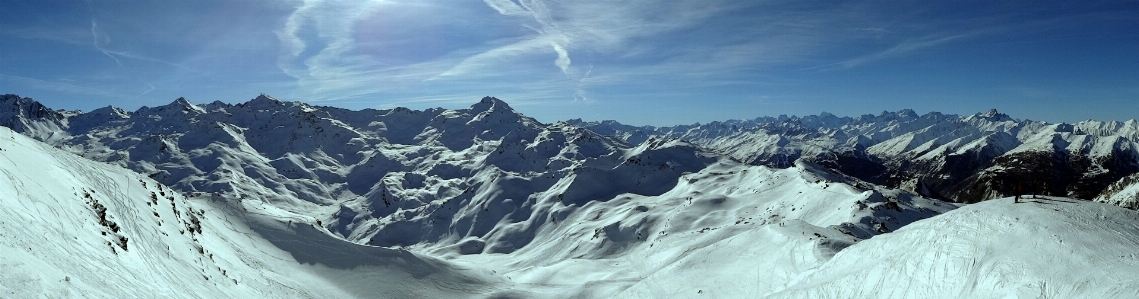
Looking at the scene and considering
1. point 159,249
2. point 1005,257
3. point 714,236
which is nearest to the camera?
point 1005,257

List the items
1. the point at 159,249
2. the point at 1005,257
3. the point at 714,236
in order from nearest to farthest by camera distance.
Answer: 1. the point at 1005,257
2. the point at 159,249
3. the point at 714,236

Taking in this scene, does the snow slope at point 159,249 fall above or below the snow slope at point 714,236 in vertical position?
above

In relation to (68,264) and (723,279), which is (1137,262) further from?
(68,264)

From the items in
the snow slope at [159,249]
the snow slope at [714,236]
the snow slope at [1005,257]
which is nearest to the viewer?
the snow slope at [159,249]

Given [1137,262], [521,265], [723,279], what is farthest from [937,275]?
[521,265]

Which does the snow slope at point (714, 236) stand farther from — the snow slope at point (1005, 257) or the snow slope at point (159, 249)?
the snow slope at point (159, 249)

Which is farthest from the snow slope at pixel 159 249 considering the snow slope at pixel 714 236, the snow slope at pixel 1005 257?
the snow slope at pixel 1005 257

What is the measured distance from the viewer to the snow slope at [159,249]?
47.8ft

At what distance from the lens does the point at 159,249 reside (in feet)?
72.5

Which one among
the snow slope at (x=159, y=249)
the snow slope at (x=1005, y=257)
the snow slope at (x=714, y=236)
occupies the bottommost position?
the snow slope at (x=714, y=236)

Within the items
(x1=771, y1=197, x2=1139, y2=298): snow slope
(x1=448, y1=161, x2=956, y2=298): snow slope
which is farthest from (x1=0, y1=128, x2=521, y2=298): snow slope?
(x1=771, y1=197, x2=1139, y2=298): snow slope

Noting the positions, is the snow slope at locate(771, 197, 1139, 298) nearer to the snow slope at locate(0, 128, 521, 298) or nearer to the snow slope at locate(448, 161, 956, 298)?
the snow slope at locate(448, 161, 956, 298)

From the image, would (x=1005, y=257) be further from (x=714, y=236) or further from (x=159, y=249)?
(x=714, y=236)

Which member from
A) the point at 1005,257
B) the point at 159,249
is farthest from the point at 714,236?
the point at 159,249
